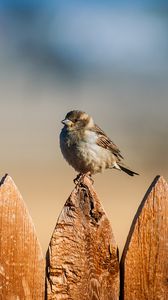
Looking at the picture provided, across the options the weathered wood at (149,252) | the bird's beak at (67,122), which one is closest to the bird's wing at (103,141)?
the bird's beak at (67,122)

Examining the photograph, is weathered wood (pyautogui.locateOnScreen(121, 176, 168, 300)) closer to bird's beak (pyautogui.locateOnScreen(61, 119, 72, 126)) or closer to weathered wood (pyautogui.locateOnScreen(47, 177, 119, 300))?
weathered wood (pyautogui.locateOnScreen(47, 177, 119, 300))

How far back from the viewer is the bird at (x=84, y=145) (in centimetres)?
644

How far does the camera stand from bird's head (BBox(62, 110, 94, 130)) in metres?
6.69

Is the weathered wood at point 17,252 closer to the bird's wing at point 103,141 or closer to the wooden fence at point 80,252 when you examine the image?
the wooden fence at point 80,252

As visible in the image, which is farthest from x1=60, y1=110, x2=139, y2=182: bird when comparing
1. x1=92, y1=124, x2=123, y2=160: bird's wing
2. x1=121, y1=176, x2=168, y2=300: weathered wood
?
x1=121, y1=176, x2=168, y2=300: weathered wood

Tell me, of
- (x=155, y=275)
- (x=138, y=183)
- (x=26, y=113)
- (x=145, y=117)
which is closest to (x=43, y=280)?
(x=155, y=275)

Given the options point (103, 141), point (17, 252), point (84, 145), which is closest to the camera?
point (17, 252)

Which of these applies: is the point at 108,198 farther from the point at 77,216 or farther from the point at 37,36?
the point at 37,36

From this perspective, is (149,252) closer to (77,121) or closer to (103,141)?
(77,121)

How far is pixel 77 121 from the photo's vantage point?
22.3 feet

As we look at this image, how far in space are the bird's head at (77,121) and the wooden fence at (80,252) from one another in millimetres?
3478

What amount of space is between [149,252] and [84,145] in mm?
3440

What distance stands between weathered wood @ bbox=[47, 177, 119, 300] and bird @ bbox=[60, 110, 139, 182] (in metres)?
3.13

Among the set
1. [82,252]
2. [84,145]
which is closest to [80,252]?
[82,252]
